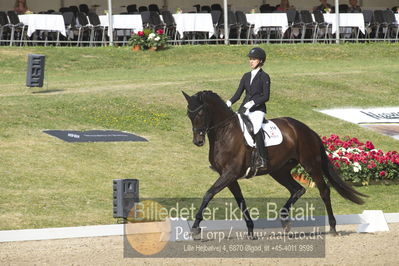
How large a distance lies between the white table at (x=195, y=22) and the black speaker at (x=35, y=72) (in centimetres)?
970

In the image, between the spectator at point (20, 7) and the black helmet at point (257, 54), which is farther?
the spectator at point (20, 7)

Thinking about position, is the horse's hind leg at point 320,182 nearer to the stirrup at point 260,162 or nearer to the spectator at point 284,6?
the stirrup at point 260,162

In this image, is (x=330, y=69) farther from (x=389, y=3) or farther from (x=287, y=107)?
(x=389, y=3)

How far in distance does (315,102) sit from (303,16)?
9.70m

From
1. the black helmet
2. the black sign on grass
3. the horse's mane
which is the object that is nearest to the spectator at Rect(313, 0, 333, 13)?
the black sign on grass

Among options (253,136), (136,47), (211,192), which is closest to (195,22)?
(136,47)

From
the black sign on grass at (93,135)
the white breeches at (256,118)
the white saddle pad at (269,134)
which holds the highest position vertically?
the white breeches at (256,118)

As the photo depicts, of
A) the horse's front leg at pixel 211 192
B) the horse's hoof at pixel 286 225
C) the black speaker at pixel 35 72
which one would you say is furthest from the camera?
the black speaker at pixel 35 72

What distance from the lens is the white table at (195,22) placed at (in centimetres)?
3406

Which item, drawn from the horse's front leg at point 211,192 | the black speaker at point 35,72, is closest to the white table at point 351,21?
the black speaker at point 35,72

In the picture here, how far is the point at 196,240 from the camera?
13.2m

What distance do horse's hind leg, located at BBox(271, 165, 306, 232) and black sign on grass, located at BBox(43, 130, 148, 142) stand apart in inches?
292

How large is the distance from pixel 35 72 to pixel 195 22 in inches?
393

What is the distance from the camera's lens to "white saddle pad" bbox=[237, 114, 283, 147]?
43.7 ft
